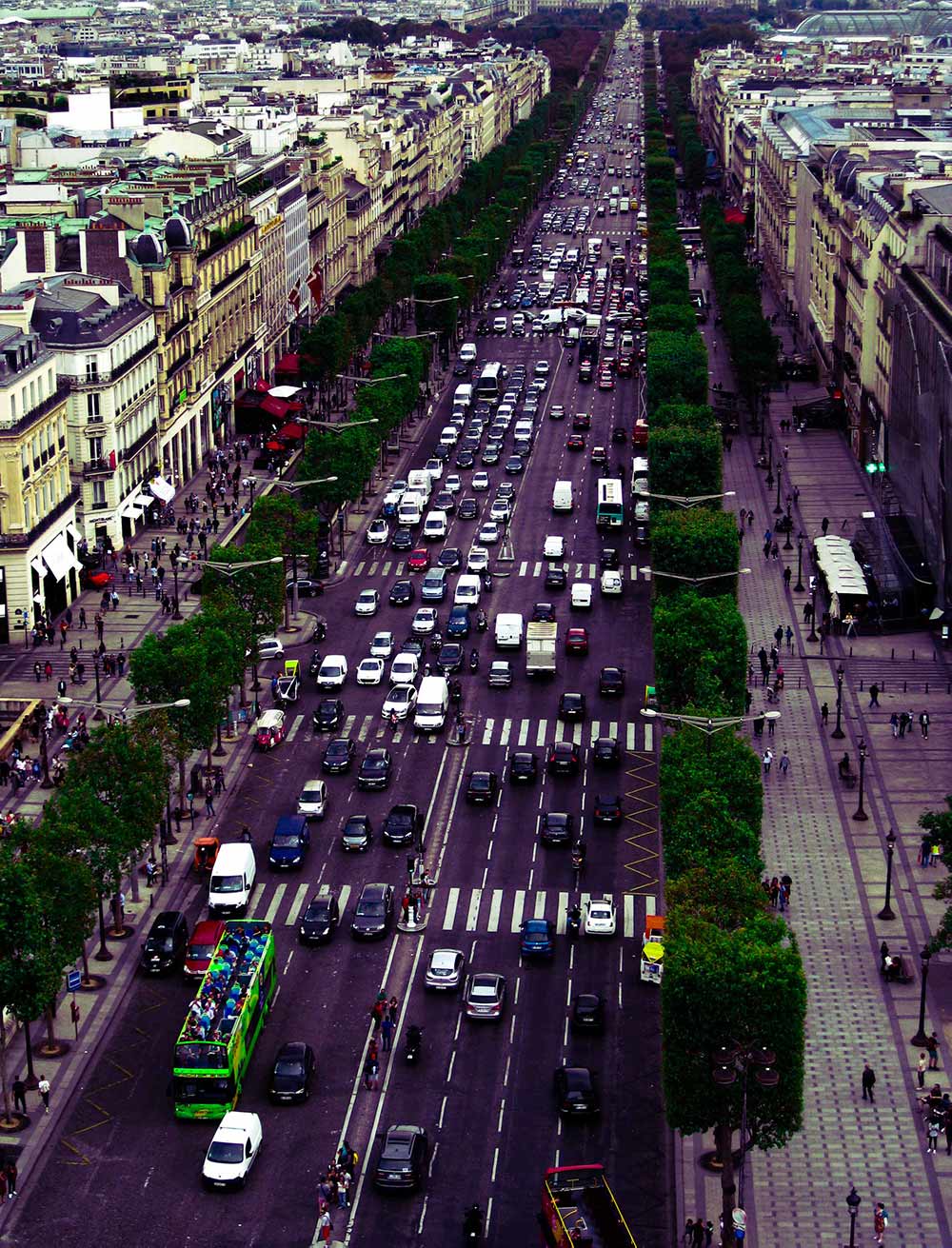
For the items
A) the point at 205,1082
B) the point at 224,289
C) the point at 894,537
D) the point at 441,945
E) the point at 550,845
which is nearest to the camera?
the point at 205,1082

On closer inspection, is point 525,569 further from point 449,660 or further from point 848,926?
point 848,926

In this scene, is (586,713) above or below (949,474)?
below

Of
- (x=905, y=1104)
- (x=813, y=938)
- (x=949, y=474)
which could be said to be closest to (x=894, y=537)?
(x=949, y=474)

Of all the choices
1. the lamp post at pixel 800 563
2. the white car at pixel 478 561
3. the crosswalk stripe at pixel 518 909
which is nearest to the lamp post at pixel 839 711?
the lamp post at pixel 800 563

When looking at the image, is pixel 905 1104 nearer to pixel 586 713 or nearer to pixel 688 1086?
pixel 688 1086

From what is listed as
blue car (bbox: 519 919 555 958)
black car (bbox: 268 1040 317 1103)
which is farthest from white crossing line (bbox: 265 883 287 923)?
black car (bbox: 268 1040 317 1103)

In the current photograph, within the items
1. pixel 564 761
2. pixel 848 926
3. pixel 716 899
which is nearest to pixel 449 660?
pixel 564 761

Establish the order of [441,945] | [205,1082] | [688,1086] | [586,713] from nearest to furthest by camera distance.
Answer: [688,1086] < [205,1082] < [441,945] < [586,713]
